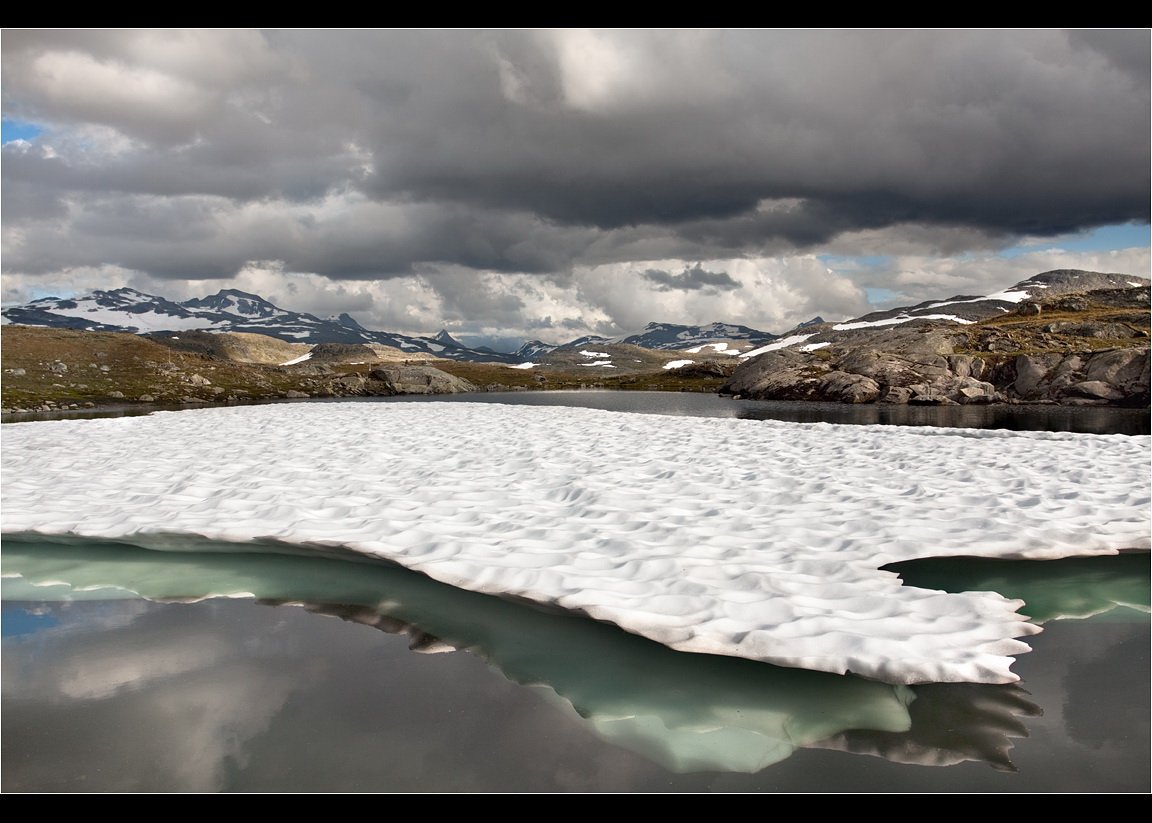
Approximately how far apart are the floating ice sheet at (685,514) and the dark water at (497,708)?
17.9 inches

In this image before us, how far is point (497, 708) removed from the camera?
6.85 meters

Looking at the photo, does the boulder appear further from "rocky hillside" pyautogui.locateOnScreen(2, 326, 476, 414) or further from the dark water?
the dark water

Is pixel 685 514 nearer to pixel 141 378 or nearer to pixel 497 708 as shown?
pixel 497 708

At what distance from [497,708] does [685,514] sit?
283 inches

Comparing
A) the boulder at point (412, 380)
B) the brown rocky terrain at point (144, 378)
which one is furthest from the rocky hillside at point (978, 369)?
the boulder at point (412, 380)

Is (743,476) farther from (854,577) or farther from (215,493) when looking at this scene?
(215,493)

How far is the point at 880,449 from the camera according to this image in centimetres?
2159

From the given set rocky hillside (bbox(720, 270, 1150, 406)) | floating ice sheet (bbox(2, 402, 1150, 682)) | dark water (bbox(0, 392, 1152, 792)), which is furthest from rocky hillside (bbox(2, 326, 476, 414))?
dark water (bbox(0, 392, 1152, 792))

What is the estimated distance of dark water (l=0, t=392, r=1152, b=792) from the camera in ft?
18.9

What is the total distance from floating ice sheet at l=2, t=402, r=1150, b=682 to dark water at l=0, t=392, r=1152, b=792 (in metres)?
0.45

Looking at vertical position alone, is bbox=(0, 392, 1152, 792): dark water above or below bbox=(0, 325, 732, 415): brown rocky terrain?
below

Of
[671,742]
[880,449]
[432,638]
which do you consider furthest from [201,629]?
[880,449]

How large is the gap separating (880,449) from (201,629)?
19768mm

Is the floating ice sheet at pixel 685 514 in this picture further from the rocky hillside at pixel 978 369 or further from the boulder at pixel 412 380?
the boulder at pixel 412 380
